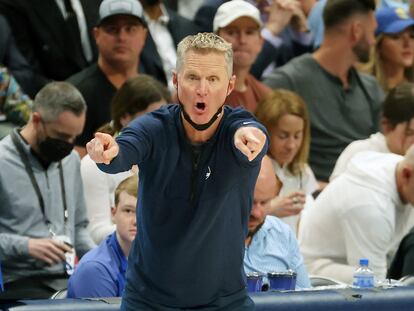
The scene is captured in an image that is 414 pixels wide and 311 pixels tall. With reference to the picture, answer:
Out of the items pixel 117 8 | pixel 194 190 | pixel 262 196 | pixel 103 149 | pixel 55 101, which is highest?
pixel 117 8

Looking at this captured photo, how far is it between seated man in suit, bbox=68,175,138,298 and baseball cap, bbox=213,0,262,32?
2.56m

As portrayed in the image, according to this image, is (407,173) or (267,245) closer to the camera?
(267,245)

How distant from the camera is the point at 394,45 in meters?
8.25

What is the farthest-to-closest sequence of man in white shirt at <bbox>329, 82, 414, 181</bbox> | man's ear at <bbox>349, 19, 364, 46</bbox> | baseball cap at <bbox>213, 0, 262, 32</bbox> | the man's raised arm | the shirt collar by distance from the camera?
man's ear at <bbox>349, 19, 364, 46</bbox> < baseball cap at <bbox>213, 0, 262, 32</bbox> < man in white shirt at <bbox>329, 82, 414, 181</bbox> < the shirt collar < the man's raised arm

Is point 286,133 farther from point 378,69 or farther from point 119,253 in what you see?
point 378,69

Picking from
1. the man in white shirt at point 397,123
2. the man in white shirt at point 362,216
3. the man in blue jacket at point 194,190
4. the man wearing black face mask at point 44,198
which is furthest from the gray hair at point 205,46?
the man in white shirt at point 397,123

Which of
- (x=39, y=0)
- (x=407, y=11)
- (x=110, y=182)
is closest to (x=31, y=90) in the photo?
(x=39, y=0)

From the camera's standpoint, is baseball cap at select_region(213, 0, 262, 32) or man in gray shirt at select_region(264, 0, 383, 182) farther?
man in gray shirt at select_region(264, 0, 383, 182)

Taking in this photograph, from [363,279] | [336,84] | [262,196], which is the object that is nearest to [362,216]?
[262,196]

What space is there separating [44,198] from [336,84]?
2.80 meters

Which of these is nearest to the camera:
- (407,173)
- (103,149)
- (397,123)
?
(103,149)

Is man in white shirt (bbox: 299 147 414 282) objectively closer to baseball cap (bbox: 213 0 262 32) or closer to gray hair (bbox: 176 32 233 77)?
baseball cap (bbox: 213 0 262 32)

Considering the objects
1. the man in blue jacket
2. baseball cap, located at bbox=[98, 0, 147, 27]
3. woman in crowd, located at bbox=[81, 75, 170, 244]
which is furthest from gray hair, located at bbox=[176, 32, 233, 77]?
baseball cap, located at bbox=[98, 0, 147, 27]

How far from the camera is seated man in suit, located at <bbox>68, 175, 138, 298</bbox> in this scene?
4.77m
